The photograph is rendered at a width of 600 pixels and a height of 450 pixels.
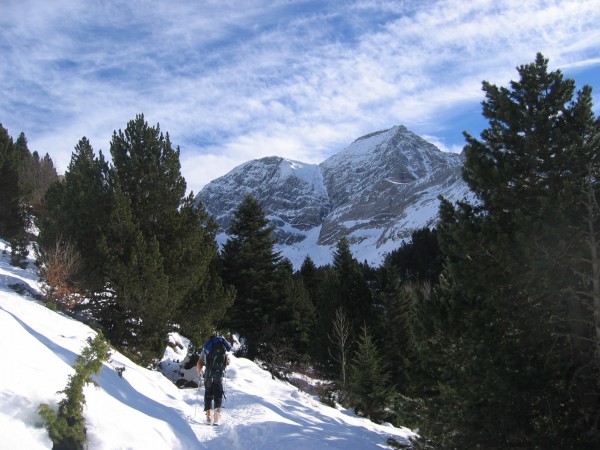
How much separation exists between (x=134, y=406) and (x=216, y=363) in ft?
7.15

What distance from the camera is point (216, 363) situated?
354 inches

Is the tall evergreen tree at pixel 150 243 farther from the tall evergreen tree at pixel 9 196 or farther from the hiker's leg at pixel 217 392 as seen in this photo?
the tall evergreen tree at pixel 9 196

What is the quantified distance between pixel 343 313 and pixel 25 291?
17.3 metres

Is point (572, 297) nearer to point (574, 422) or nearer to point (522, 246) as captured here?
point (522, 246)

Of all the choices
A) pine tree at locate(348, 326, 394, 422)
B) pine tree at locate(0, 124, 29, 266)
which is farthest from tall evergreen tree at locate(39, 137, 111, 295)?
pine tree at locate(0, 124, 29, 266)

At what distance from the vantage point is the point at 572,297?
6.99 m

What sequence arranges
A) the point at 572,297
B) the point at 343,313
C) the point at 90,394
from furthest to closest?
the point at 343,313, the point at 572,297, the point at 90,394

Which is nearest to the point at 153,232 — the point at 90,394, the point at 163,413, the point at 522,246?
the point at 163,413

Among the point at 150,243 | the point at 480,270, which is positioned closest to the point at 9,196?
the point at 150,243

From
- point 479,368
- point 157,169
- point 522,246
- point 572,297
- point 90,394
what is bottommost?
point 90,394

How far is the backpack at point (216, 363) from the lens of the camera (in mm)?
8961

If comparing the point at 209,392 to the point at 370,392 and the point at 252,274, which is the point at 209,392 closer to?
the point at 370,392

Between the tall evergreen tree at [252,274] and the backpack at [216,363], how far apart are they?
47.2 feet

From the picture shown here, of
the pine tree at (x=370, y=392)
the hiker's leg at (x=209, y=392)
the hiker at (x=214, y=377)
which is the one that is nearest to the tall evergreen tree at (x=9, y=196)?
the pine tree at (x=370, y=392)
